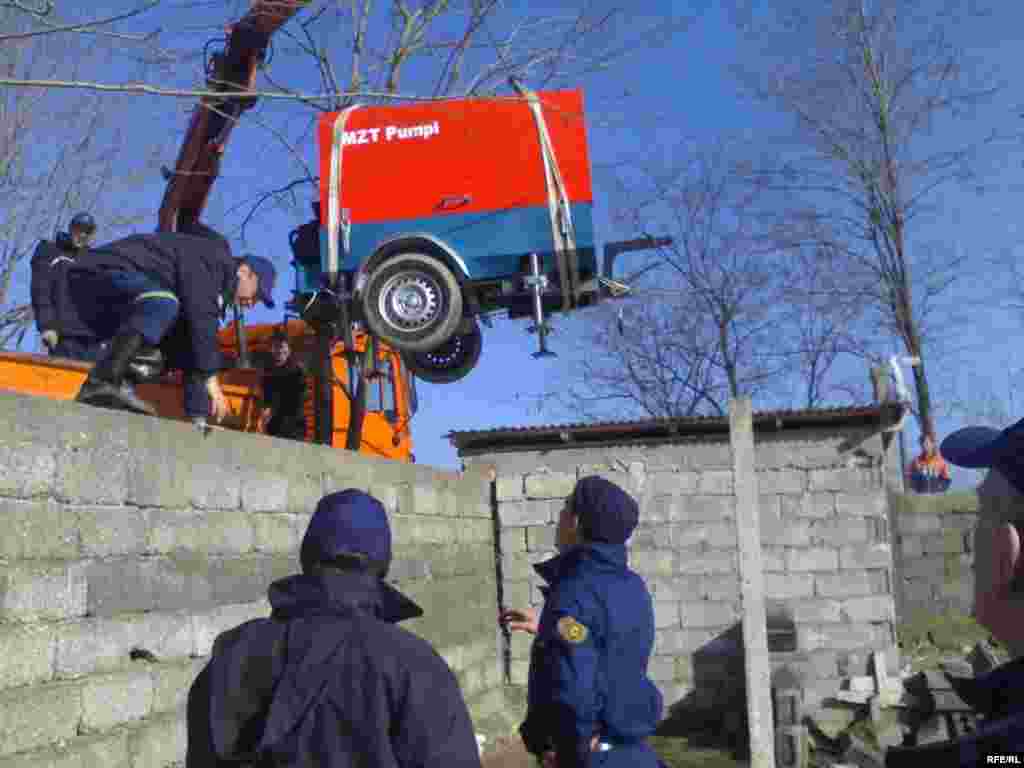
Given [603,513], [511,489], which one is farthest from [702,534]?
[603,513]

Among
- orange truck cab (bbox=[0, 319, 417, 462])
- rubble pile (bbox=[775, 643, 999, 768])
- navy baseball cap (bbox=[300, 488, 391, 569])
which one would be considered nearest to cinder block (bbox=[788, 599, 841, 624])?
rubble pile (bbox=[775, 643, 999, 768])

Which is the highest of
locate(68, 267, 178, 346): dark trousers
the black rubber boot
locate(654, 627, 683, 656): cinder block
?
locate(68, 267, 178, 346): dark trousers

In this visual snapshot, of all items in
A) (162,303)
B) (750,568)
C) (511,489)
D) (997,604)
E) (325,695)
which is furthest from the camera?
(511,489)

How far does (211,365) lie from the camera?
5.51 metres

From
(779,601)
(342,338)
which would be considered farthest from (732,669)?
(342,338)

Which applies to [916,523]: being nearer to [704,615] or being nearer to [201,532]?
[704,615]

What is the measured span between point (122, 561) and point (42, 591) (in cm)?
50

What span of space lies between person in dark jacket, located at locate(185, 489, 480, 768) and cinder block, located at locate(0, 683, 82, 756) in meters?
1.41

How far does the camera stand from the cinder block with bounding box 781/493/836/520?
1070cm

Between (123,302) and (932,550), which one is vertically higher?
(123,302)

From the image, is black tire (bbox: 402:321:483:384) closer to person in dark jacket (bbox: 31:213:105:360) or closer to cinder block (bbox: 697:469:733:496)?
cinder block (bbox: 697:469:733:496)

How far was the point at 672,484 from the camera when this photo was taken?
1074cm

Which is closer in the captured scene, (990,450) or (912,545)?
(990,450)

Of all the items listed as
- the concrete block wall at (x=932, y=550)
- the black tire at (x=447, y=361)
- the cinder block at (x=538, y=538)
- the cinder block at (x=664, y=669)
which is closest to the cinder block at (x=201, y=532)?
the black tire at (x=447, y=361)
